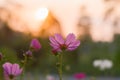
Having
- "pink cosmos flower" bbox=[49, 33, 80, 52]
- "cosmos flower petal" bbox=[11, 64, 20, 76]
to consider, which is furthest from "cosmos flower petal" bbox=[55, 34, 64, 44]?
"cosmos flower petal" bbox=[11, 64, 20, 76]

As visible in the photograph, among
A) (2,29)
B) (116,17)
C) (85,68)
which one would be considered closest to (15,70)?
(116,17)

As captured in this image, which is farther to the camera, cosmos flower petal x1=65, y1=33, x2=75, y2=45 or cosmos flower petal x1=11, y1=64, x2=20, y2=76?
cosmos flower petal x1=65, y1=33, x2=75, y2=45

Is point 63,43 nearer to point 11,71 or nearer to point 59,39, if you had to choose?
point 59,39

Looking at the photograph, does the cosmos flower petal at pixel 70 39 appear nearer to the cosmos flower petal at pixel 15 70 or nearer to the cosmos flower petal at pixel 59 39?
the cosmos flower petal at pixel 59 39

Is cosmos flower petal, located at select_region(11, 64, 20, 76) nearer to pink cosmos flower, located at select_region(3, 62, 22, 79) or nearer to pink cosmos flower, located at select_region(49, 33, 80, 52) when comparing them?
pink cosmos flower, located at select_region(3, 62, 22, 79)

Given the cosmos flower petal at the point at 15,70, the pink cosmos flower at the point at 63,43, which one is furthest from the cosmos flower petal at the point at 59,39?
the cosmos flower petal at the point at 15,70

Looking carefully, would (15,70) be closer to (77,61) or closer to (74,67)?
(74,67)

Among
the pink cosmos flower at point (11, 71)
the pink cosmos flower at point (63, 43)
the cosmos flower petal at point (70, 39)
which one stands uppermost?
the cosmos flower petal at point (70, 39)

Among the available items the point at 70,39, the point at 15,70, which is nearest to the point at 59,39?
the point at 70,39
